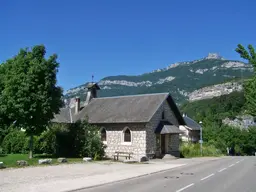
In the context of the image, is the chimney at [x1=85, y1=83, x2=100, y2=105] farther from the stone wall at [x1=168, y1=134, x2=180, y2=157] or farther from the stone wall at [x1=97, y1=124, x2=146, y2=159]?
the stone wall at [x1=168, y1=134, x2=180, y2=157]

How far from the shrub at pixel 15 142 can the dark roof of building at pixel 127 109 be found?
6475 millimetres

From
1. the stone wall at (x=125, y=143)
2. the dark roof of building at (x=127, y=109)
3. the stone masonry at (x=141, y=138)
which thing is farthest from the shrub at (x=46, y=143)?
the stone wall at (x=125, y=143)

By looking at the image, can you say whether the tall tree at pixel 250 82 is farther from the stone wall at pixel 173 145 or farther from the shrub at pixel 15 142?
the shrub at pixel 15 142

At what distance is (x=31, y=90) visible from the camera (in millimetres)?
27266

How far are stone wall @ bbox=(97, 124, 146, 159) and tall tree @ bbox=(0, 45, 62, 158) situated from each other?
7.79 meters

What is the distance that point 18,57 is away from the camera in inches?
1101

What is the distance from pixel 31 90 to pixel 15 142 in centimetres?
1005

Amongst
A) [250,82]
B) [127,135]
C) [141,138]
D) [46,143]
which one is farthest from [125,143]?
[250,82]

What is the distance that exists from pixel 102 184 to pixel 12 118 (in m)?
16.3

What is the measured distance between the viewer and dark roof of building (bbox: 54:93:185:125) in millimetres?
32469

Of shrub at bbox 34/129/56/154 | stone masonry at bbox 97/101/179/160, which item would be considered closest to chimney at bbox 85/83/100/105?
stone masonry at bbox 97/101/179/160

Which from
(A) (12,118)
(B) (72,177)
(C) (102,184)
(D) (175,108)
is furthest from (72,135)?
(C) (102,184)

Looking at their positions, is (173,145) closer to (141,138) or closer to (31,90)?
(141,138)

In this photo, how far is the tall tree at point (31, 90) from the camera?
2681 centimetres
